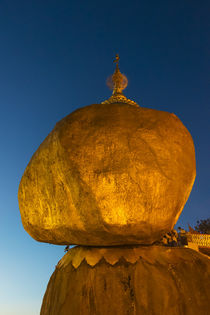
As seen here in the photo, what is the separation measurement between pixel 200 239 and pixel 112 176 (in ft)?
26.4

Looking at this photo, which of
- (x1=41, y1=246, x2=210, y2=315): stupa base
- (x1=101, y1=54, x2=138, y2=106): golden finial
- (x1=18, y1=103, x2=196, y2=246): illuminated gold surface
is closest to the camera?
(x1=41, y1=246, x2=210, y2=315): stupa base

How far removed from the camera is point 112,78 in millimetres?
5195

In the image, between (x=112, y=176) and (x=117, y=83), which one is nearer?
(x=112, y=176)

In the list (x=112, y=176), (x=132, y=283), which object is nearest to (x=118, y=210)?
(x=112, y=176)

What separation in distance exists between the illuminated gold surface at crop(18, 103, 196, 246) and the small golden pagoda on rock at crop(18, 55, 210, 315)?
1 centimetres

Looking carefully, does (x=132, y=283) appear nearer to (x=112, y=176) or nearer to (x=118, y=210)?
(x=118, y=210)

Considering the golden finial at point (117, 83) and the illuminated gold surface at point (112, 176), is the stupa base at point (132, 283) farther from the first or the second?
the golden finial at point (117, 83)

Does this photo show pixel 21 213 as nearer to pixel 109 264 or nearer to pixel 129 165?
pixel 109 264

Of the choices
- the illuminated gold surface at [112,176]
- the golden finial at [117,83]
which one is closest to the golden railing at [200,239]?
the golden finial at [117,83]

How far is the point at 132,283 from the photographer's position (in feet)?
8.24

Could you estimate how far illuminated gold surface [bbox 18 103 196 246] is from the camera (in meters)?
2.57

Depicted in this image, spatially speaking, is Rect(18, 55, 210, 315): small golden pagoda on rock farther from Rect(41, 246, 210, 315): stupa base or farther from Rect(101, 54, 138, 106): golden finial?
Rect(101, 54, 138, 106): golden finial

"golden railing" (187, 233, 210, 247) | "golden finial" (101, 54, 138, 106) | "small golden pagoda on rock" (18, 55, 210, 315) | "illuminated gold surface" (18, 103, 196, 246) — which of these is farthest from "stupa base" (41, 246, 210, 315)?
"golden railing" (187, 233, 210, 247)

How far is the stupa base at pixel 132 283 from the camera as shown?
2436 millimetres
